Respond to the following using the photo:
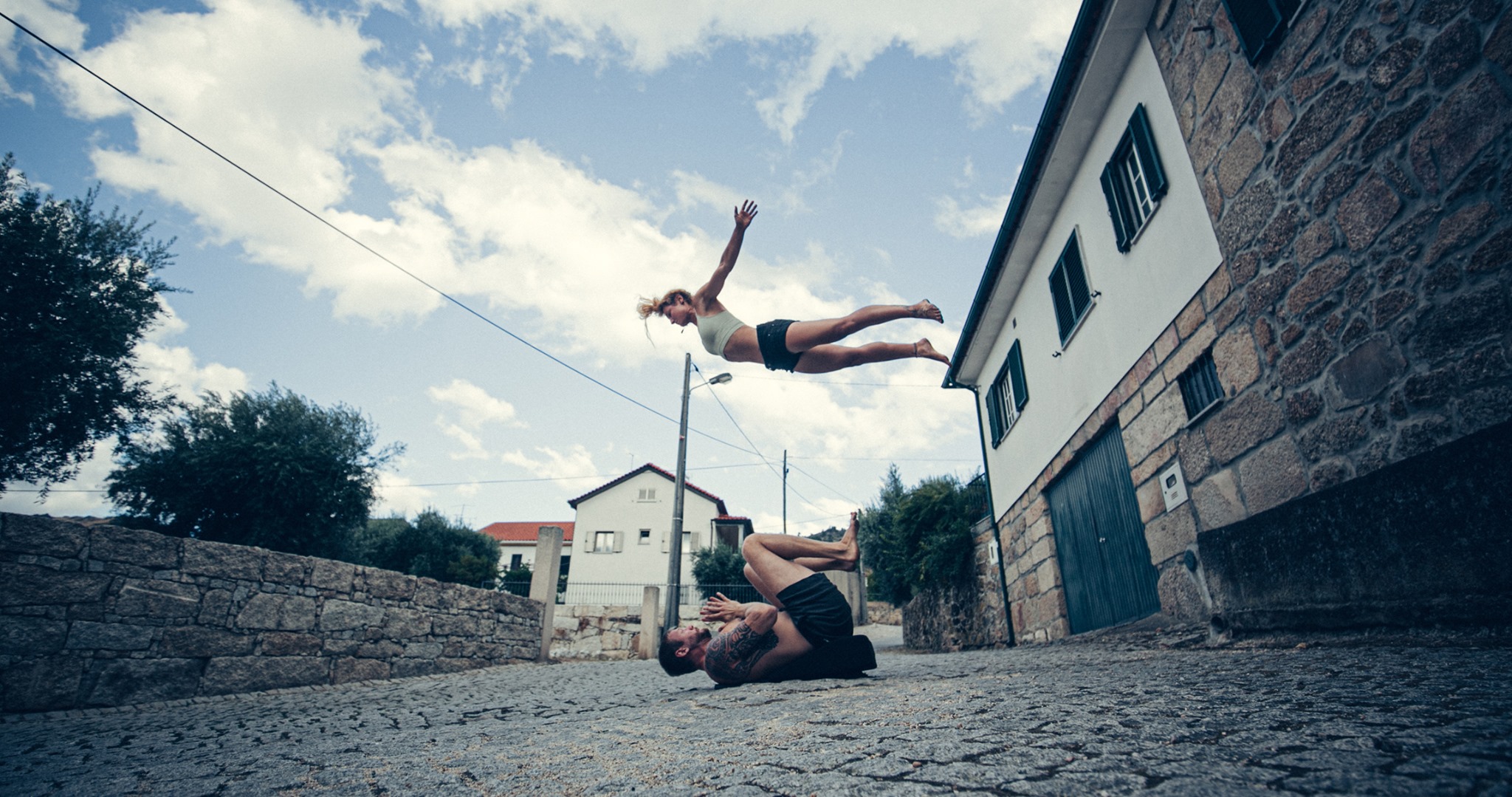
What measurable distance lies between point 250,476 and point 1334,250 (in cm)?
1569

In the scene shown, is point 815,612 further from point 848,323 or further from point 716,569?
point 716,569

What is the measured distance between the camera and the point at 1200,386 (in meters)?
4.27

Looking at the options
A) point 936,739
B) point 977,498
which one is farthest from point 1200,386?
point 977,498

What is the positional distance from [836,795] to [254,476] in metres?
14.7

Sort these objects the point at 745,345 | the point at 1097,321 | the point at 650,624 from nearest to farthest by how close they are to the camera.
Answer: the point at 745,345, the point at 1097,321, the point at 650,624

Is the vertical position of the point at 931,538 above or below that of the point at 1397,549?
above

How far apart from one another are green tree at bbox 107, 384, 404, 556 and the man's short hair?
11.9 m

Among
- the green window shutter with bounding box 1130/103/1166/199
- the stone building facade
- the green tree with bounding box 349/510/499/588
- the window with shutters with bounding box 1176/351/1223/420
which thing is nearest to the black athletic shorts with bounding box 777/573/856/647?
the stone building facade

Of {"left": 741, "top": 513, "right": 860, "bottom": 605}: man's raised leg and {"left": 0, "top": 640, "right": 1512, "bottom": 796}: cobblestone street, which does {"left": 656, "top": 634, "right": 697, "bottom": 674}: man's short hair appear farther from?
{"left": 741, "top": 513, "right": 860, "bottom": 605}: man's raised leg

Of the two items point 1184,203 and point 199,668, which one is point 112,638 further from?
point 1184,203

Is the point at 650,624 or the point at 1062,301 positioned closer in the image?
the point at 1062,301

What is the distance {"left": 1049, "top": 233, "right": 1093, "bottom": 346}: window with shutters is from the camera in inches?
246

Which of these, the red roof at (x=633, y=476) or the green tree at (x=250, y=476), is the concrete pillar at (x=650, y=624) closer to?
the green tree at (x=250, y=476)

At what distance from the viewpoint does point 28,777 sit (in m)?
2.35
